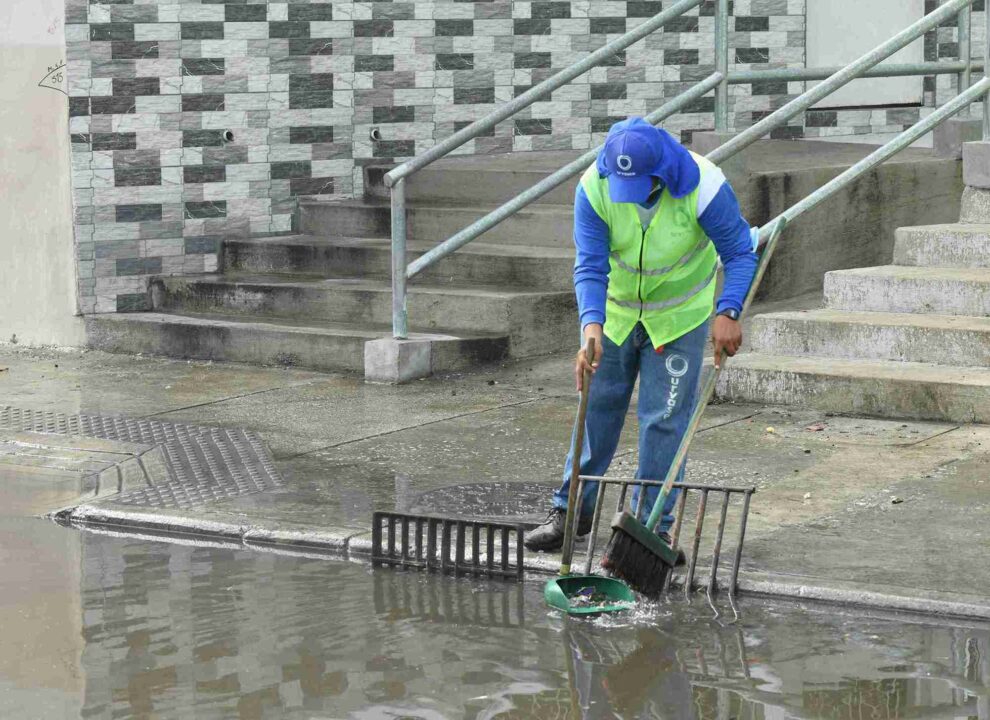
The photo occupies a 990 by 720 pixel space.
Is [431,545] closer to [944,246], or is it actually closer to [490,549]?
[490,549]

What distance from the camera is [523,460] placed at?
741cm

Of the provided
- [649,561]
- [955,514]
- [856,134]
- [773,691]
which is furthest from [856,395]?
[856,134]

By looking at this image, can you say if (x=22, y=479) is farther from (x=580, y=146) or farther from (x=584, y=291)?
(x=580, y=146)

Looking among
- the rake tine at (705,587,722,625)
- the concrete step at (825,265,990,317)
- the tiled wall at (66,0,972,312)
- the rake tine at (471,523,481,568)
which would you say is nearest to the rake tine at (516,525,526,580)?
the rake tine at (471,523,481,568)

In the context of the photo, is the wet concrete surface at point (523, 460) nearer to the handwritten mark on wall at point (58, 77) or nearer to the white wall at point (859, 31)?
the handwritten mark on wall at point (58, 77)

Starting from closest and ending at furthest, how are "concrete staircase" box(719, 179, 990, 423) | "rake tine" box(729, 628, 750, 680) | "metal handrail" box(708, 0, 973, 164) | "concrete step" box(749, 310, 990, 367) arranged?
1. "rake tine" box(729, 628, 750, 680)
2. "concrete staircase" box(719, 179, 990, 423)
3. "concrete step" box(749, 310, 990, 367)
4. "metal handrail" box(708, 0, 973, 164)

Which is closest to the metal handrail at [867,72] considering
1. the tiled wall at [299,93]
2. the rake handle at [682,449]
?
the tiled wall at [299,93]

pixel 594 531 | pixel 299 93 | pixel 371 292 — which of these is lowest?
pixel 594 531

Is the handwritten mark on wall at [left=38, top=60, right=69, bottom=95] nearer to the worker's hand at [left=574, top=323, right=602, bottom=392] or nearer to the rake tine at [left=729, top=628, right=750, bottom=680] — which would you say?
the worker's hand at [left=574, top=323, right=602, bottom=392]

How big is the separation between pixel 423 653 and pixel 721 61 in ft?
18.1

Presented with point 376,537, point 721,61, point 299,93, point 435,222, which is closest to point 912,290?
point 721,61

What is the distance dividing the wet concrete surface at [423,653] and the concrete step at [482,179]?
5171mm

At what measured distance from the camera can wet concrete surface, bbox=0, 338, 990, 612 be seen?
234 inches

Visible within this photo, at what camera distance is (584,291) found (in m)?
5.74
